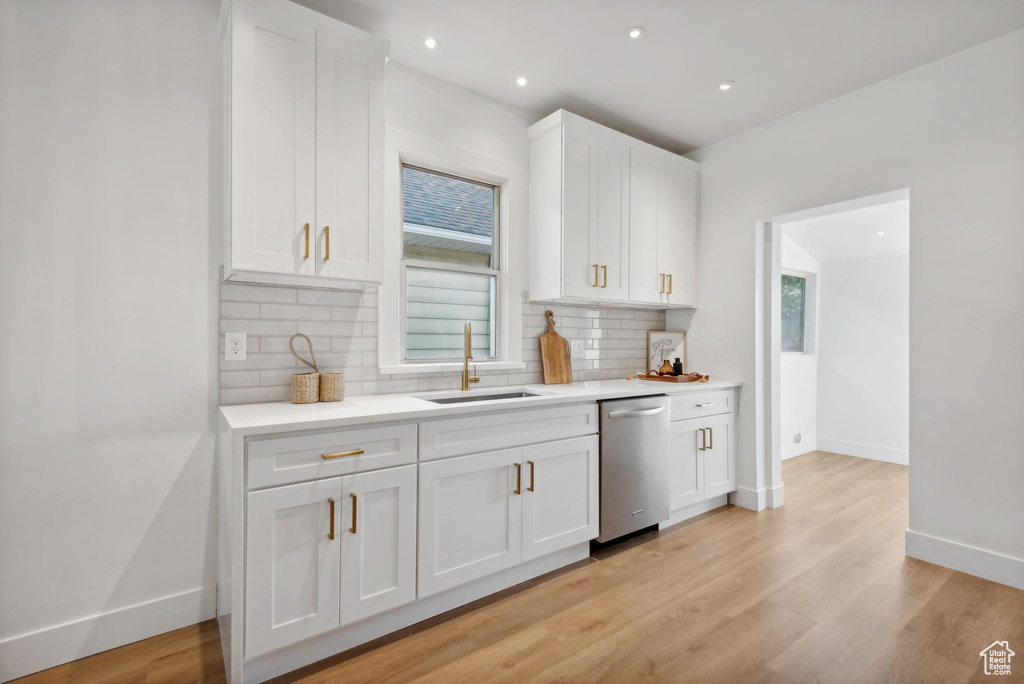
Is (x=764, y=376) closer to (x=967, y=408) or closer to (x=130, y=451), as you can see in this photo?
(x=967, y=408)

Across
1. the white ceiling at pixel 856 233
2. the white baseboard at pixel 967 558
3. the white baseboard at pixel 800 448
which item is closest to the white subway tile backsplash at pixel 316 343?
the white baseboard at pixel 967 558

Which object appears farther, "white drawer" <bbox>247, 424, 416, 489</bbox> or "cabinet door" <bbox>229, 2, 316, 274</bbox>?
"cabinet door" <bbox>229, 2, 316, 274</bbox>

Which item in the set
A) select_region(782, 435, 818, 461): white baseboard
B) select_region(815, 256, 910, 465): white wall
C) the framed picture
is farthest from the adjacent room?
select_region(815, 256, 910, 465): white wall

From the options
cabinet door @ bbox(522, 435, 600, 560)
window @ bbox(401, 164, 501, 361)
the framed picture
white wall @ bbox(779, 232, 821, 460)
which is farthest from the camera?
white wall @ bbox(779, 232, 821, 460)

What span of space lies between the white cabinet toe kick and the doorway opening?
2677 millimetres

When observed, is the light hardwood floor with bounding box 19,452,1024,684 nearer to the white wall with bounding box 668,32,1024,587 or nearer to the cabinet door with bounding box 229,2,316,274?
the white wall with bounding box 668,32,1024,587

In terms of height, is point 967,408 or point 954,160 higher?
point 954,160

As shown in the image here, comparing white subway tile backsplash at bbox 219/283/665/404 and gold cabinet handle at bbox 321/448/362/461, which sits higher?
white subway tile backsplash at bbox 219/283/665/404

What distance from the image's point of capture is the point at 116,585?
189cm

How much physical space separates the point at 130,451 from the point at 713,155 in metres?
3.98

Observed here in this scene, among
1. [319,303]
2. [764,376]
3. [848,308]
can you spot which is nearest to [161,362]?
[319,303]

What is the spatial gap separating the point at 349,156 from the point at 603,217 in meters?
1.65

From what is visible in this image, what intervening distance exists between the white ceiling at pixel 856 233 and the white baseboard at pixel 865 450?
1843 mm

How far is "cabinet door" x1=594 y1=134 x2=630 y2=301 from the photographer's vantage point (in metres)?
3.11
